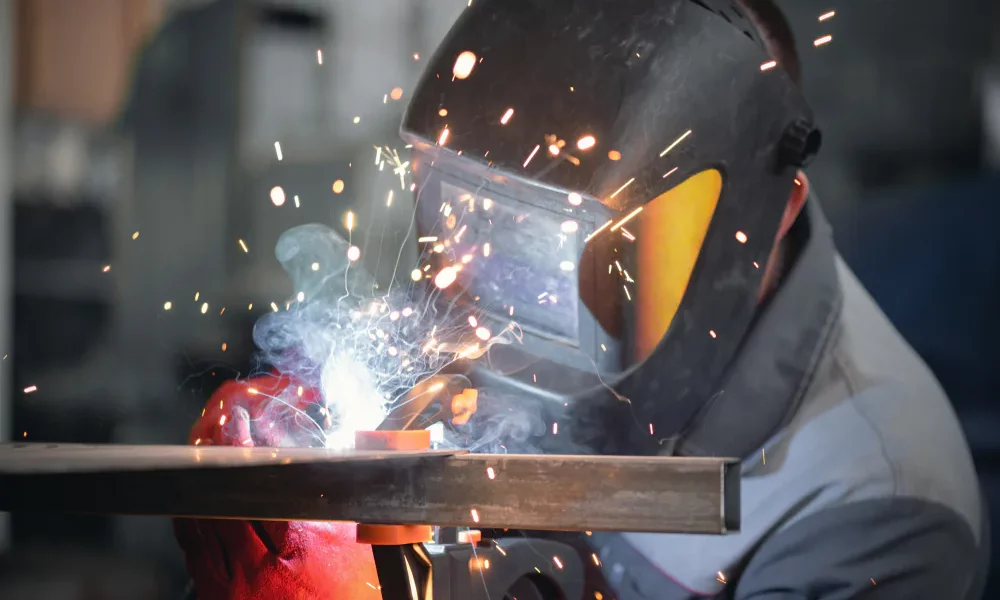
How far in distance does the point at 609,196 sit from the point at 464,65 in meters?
0.37

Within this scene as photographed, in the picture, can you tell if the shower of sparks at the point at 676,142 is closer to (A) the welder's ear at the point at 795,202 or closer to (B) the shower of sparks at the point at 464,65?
(A) the welder's ear at the point at 795,202

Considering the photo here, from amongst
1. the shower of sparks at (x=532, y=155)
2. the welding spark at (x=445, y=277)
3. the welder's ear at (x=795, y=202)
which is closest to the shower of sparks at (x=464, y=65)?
the shower of sparks at (x=532, y=155)

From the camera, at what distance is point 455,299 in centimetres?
165

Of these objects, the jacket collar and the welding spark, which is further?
the welding spark

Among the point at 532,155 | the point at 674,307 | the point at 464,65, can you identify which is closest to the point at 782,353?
the point at 674,307

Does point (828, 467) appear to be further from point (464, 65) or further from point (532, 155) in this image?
point (464, 65)

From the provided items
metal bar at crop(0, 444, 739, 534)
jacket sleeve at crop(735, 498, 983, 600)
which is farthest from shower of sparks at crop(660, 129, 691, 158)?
metal bar at crop(0, 444, 739, 534)

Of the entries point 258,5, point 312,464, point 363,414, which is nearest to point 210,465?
point 312,464

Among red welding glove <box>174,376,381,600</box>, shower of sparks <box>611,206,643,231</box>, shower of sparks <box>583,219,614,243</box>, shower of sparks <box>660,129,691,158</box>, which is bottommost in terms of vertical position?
red welding glove <box>174,376,381,600</box>

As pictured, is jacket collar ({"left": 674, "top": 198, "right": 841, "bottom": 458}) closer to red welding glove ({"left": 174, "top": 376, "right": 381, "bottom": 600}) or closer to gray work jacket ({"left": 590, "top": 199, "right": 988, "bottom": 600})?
gray work jacket ({"left": 590, "top": 199, "right": 988, "bottom": 600})

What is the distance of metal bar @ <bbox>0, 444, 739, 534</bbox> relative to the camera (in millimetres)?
861

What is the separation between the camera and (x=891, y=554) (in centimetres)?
135

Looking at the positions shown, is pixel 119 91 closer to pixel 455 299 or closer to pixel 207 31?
pixel 207 31

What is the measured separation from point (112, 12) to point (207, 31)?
24 cm
